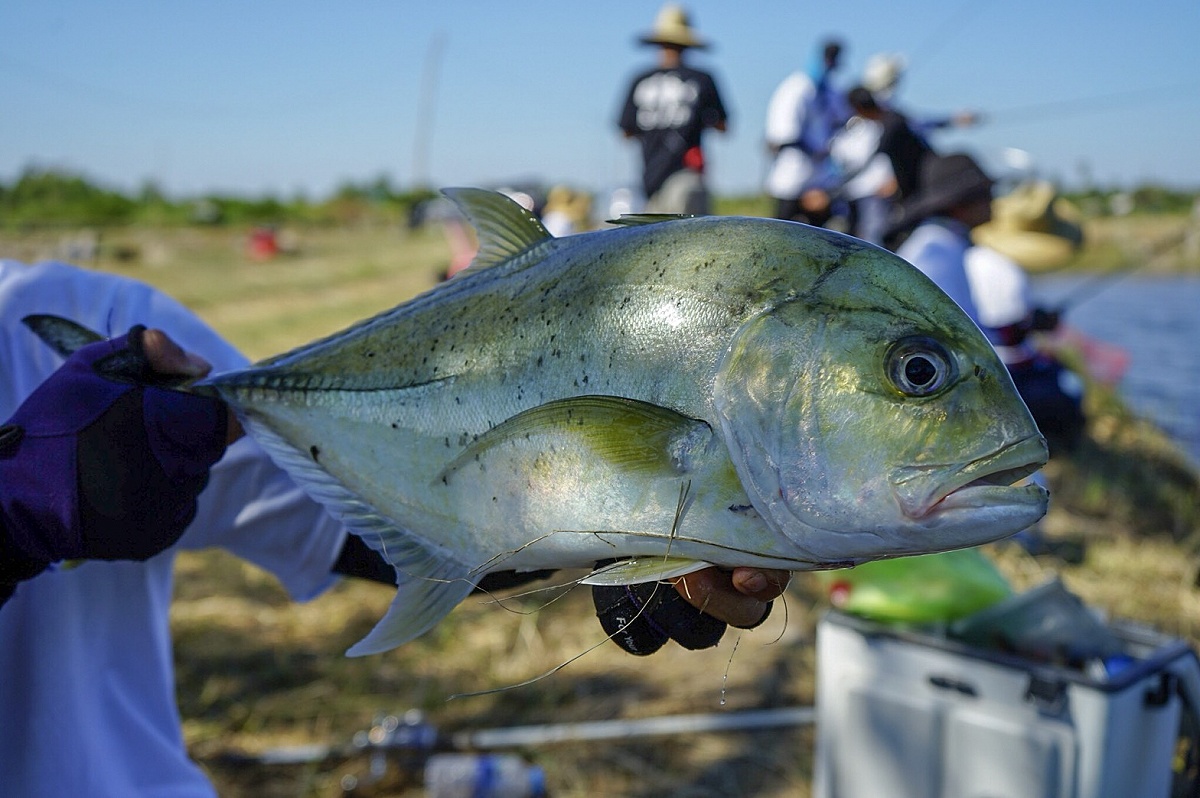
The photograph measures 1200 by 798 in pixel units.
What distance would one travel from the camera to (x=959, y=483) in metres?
1.08

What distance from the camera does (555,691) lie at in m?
3.82

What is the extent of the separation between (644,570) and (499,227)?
575 millimetres

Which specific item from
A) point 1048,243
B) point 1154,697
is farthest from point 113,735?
point 1048,243

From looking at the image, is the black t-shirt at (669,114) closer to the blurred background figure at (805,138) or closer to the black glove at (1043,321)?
the blurred background figure at (805,138)

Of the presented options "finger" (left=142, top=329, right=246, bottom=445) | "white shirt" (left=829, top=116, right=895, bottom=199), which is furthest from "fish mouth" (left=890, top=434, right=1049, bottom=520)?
"white shirt" (left=829, top=116, right=895, bottom=199)

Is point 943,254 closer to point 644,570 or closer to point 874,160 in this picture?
point 874,160

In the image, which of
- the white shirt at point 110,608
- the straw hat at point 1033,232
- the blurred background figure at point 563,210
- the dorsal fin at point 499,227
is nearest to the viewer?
the dorsal fin at point 499,227

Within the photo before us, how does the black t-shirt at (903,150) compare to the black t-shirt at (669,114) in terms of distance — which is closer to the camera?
the black t-shirt at (903,150)

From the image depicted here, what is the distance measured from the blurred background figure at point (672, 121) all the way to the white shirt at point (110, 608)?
5309 millimetres

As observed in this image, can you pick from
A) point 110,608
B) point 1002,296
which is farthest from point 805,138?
point 110,608

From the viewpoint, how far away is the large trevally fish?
111 cm

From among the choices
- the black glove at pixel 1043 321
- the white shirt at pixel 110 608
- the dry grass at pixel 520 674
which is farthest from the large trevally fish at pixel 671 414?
the black glove at pixel 1043 321

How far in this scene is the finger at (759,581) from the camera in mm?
1312

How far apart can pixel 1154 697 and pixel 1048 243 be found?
23.6ft
